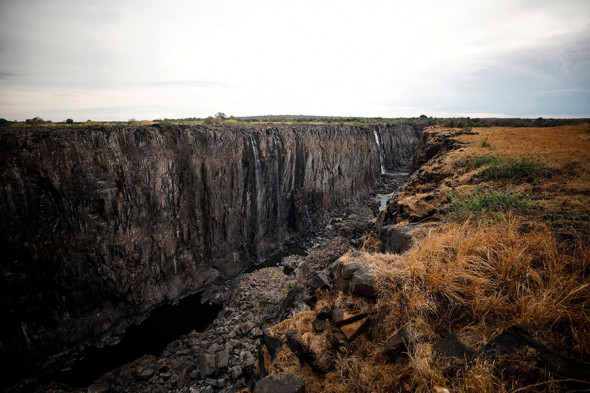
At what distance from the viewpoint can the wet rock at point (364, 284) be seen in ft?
14.1

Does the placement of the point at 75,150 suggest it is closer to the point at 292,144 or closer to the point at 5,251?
the point at 5,251

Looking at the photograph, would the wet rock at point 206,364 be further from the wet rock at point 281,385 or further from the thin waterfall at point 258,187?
the thin waterfall at point 258,187

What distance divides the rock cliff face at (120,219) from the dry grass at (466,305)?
14207mm

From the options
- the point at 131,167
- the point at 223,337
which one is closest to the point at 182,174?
the point at 131,167

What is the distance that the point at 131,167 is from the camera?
1481 cm

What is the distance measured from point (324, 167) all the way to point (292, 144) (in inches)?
262

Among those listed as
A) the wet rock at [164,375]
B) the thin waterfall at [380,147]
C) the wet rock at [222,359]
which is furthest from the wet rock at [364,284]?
the thin waterfall at [380,147]

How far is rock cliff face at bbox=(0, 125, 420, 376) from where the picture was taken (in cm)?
1146

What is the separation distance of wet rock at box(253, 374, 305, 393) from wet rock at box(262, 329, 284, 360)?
915 millimetres

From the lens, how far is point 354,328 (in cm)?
403

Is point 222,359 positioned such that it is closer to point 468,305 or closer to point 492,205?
point 468,305

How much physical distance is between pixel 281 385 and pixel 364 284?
214cm

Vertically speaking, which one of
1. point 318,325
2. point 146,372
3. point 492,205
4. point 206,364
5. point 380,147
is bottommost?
point 146,372

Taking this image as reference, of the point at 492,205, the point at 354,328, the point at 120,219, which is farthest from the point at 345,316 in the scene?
the point at 120,219
